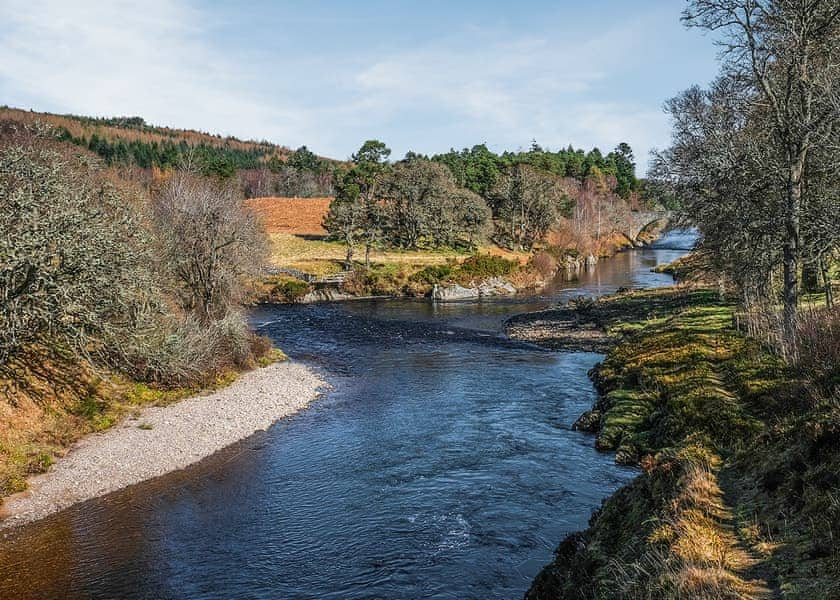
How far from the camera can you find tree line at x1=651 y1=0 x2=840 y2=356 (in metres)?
19.8

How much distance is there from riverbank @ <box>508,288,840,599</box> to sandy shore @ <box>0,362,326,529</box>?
1501cm

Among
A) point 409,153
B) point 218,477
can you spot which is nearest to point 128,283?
point 218,477

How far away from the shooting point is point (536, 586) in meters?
13.2

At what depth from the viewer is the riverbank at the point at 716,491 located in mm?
9539

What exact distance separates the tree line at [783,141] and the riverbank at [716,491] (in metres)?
3.34

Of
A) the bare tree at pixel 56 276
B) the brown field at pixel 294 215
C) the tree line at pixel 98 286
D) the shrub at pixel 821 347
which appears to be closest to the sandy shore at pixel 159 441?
the tree line at pixel 98 286

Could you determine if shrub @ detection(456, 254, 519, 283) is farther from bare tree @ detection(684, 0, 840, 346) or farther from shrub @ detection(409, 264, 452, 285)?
bare tree @ detection(684, 0, 840, 346)

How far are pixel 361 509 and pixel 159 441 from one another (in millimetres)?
10663

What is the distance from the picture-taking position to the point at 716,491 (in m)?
13.2

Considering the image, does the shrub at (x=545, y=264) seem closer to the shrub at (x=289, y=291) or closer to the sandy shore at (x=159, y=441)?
the shrub at (x=289, y=291)

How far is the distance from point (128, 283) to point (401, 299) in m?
43.9

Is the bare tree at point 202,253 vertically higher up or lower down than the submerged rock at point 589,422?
higher up

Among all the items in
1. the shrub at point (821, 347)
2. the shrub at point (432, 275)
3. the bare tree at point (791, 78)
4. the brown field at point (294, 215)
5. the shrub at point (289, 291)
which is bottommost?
the shrub at point (821, 347)

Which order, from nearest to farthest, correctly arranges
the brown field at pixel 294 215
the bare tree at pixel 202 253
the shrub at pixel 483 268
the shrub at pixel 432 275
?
the bare tree at pixel 202 253 → the shrub at pixel 432 275 → the shrub at pixel 483 268 → the brown field at pixel 294 215
